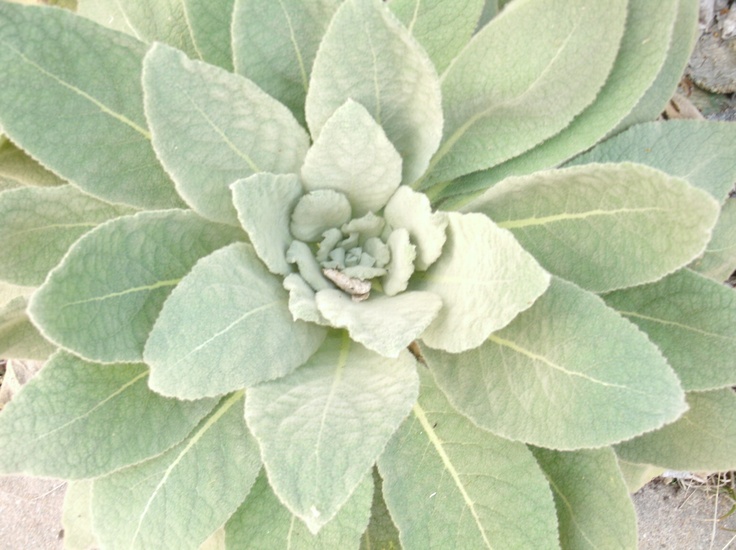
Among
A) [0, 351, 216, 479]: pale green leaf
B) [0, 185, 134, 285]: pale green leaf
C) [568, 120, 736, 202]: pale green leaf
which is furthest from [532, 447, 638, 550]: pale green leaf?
[0, 185, 134, 285]: pale green leaf

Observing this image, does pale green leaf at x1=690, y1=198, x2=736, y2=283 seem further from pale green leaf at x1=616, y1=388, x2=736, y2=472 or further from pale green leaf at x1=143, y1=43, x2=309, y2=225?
pale green leaf at x1=143, y1=43, x2=309, y2=225

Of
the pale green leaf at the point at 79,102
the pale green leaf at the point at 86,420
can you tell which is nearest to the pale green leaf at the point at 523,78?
the pale green leaf at the point at 79,102

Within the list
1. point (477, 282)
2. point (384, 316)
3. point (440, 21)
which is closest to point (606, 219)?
point (477, 282)

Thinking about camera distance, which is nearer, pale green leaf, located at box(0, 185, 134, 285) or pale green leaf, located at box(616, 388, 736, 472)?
pale green leaf, located at box(0, 185, 134, 285)

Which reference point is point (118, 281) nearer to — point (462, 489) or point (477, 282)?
point (477, 282)

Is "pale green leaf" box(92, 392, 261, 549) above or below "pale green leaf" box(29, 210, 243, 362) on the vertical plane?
below

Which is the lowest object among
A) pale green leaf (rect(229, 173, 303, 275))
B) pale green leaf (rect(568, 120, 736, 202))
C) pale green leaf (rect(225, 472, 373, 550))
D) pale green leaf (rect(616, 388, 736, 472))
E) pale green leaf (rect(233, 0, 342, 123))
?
pale green leaf (rect(225, 472, 373, 550))

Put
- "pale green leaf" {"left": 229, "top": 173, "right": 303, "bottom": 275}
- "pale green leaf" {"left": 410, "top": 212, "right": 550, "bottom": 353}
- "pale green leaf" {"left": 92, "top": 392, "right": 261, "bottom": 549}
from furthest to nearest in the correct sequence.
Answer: "pale green leaf" {"left": 92, "top": 392, "right": 261, "bottom": 549}, "pale green leaf" {"left": 229, "top": 173, "right": 303, "bottom": 275}, "pale green leaf" {"left": 410, "top": 212, "right": 550, "bottom": 353}

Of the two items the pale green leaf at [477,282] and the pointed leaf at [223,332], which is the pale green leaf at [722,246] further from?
the pointed leaf at [223,332]
